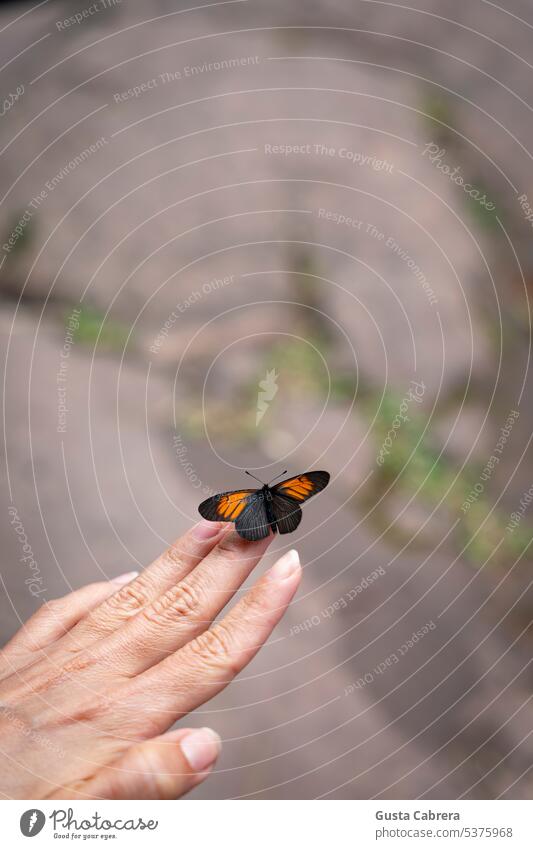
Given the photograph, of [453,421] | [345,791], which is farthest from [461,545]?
[345,791]

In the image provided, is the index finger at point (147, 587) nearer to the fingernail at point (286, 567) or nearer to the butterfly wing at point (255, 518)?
the butterfly wing at point (255, 518)

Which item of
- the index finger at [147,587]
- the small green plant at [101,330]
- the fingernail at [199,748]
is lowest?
the fingernail at [199,748]

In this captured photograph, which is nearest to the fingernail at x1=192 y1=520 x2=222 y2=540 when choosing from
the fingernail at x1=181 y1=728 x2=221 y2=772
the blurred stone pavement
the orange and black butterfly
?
the orange and black butterfly

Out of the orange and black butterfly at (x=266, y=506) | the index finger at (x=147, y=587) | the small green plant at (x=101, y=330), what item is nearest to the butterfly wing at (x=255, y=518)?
the orange and black butterfly at (x=266, y=506)

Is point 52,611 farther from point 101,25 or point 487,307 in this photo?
point 101,25

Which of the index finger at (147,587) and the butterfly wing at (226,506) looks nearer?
the butterfly wing at (226,506)

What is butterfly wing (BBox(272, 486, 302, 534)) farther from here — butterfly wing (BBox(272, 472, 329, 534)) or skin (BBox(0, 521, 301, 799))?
skin (BBox(0, 521, 301, 799))

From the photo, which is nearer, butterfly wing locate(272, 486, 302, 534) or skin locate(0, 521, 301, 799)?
skin locate(0, 521, 301, 799)
